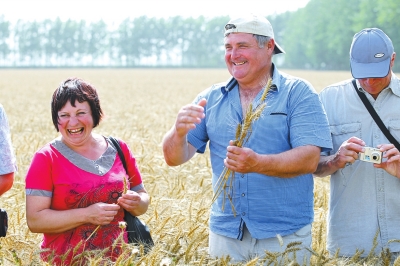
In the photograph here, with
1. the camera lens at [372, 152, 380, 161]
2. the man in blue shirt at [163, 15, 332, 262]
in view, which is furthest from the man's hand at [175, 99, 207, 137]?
the camera lens at [372, 152, 380, 161]

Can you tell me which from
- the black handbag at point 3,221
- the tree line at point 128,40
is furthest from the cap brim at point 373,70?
the tree line at point 128,40

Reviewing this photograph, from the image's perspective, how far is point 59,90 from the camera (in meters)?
3.76

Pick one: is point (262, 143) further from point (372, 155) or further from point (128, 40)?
point (128, 40)

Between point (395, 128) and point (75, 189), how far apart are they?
2.04 meters

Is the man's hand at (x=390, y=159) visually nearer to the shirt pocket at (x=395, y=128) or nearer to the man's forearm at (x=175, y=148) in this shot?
the shirt pocket at (x=395, y=128)

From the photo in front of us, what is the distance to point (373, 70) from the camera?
4.09m

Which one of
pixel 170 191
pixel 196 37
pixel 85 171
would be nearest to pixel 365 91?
pixel 85 171

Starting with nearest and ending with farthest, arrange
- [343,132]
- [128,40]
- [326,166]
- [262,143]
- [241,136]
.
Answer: [241,136] → [262,143] → [326,166] → [343,132] → [128,40]

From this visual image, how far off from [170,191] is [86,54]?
131 metres

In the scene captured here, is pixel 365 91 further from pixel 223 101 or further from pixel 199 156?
pixel 199 156

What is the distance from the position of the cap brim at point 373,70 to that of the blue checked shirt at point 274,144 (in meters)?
0.37

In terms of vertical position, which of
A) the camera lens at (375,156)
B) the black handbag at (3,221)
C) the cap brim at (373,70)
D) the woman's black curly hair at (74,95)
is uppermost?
the cap brim at (373,70)

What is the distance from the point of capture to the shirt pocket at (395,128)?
4.21 meters

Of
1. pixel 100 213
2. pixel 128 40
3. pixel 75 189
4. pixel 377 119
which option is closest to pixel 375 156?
pixel 377 119
